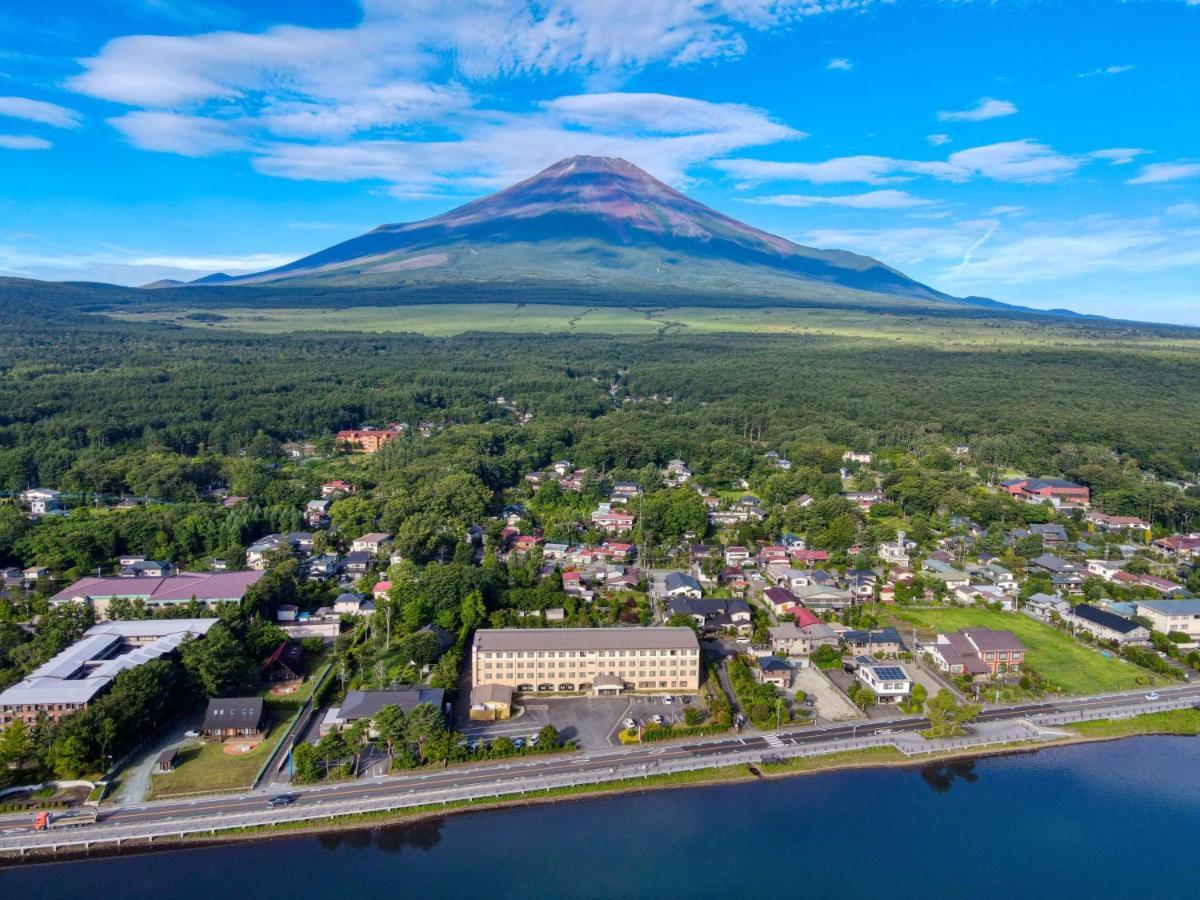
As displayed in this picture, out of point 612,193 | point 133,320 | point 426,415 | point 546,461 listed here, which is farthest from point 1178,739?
point 612,193

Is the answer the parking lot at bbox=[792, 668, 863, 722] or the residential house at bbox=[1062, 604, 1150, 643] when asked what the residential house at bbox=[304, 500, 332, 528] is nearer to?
the parking lot at bbox=[792, 668, 863, 722]

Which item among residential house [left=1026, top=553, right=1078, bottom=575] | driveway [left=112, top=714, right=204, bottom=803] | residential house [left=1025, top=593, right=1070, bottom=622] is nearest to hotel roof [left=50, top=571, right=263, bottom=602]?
driveway [left=112, top=714, right=204, bottom=803]

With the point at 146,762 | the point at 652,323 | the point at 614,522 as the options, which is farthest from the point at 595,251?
the point at 146,762

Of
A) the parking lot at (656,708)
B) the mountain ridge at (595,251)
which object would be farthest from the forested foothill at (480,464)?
the mountain ridge at (595,251)

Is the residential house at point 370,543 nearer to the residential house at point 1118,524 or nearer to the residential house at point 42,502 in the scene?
the residential house at point 42,502

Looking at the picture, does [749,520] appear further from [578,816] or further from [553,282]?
[553,282]
